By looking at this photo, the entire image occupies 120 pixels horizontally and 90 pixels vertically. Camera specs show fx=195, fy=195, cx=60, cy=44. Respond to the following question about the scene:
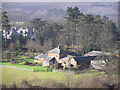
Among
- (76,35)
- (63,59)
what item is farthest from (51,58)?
(76,35)

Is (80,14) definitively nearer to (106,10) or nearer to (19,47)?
(106,10)

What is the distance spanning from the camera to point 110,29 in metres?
16.9

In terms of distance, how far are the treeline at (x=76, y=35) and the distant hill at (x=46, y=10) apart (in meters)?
0.60

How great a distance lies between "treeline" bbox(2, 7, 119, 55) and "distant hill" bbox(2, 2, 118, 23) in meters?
0.60

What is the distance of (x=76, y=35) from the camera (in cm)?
1806

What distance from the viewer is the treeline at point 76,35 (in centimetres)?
1656

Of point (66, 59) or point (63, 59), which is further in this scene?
point (63, 59)

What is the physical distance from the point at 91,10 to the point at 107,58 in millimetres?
10984

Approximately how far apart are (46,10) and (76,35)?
530 centimetres

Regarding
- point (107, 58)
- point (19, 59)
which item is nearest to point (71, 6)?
point (19, 59)

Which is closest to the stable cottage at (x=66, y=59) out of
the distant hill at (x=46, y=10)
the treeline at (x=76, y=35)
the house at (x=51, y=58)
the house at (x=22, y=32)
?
the house at (x=51, y=58)

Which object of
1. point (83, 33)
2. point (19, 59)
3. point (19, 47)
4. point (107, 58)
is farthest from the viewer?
point (83, 33)

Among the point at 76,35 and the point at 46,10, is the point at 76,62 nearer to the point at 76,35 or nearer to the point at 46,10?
the point at 76,35

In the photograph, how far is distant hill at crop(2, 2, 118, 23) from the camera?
725 inches
